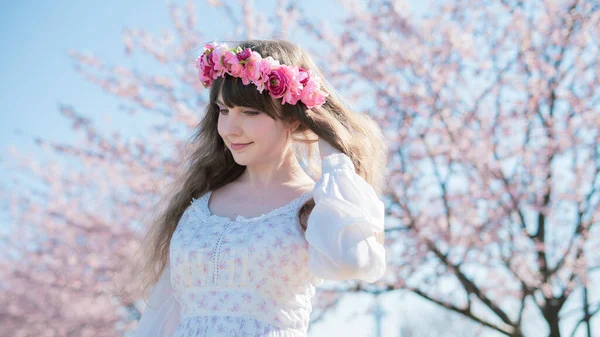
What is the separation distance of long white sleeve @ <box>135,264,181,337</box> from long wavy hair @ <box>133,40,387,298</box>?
0.07 metres

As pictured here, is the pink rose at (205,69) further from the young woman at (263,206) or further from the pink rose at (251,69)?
the pink rose at (251,69)

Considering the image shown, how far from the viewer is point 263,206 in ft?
7.12

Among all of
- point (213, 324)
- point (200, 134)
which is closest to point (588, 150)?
point (200, 134)

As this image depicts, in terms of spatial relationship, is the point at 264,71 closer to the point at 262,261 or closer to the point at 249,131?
the point at 249,131

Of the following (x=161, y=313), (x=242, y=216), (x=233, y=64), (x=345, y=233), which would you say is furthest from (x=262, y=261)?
(x=233, y=64)

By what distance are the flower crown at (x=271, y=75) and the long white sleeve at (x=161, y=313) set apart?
71 cm

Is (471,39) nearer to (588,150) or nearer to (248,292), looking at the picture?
(588,150)

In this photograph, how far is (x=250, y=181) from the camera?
2301 mm

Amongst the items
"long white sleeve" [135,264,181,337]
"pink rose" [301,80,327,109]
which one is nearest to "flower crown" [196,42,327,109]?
"pink rose" [301,80,327,109]

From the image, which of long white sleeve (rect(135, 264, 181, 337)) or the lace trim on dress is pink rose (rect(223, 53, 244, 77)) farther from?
long white sleeve (rect(135, 264, 181, 337))

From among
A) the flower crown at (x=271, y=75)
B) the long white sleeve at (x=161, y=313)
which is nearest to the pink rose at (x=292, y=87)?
the flower crown at (x=271, y=75)

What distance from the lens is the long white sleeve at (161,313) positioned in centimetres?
222

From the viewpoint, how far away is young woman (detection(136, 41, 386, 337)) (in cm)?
178

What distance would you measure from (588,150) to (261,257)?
4.79m
